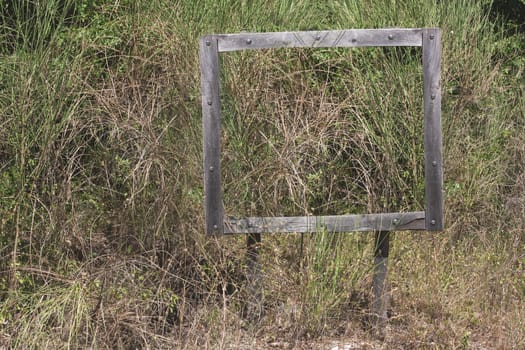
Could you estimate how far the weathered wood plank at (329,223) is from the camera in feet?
14.9

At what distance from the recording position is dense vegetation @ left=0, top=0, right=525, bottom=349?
4.62 metres

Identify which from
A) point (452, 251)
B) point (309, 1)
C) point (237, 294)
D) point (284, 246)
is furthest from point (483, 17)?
point (237, 294)

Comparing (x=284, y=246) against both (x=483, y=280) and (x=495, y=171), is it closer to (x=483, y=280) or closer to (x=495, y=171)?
(x=483, y=280)

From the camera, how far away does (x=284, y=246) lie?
17.2ft

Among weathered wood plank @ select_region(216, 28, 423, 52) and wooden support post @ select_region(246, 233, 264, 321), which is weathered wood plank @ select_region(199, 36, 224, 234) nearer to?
weathered wood plank @ select_region(216, 28, 423, 52)

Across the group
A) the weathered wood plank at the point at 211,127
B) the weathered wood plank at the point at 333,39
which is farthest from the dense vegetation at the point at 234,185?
the weathered wood plank at the point at 333,39

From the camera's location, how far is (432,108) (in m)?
4.47

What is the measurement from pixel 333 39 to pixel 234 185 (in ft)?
3.73

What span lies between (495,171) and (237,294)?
2422 millimetres

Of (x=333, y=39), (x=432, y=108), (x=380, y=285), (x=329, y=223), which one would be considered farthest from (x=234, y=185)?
(x=432, y=108)

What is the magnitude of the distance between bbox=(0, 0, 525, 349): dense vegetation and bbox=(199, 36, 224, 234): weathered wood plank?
16.4 inches

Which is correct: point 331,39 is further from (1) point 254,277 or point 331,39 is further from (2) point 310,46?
(1) point 254,277

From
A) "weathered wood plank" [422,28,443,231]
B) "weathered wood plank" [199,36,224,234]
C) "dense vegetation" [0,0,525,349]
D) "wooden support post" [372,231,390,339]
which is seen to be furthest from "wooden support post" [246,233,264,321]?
"weathered wood plank" [422,28,443,231]

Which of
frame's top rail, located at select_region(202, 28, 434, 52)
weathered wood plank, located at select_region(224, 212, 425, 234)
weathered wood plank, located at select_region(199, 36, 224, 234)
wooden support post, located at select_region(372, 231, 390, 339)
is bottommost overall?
wooden support post, located at select_region(372, 231, 390, 339)
